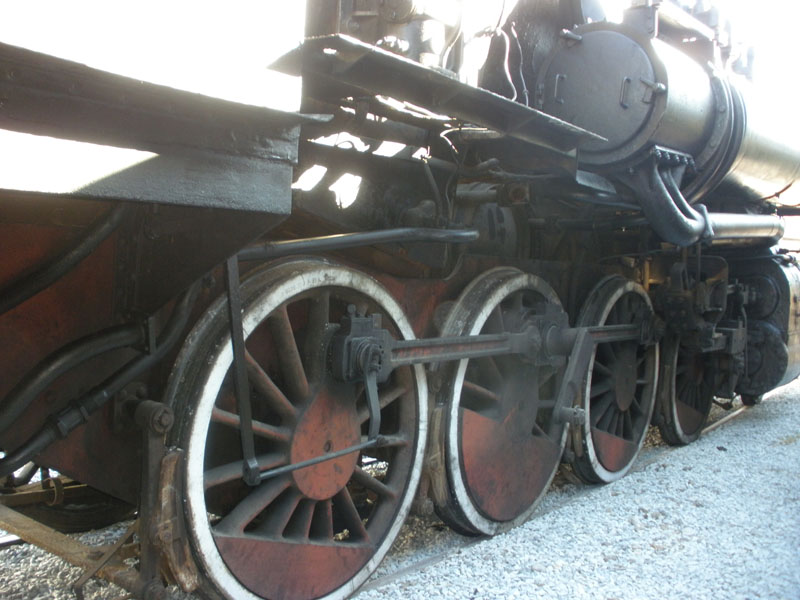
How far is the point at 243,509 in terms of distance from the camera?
211 centimetres

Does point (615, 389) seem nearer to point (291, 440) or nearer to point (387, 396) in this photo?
point (387, 396)

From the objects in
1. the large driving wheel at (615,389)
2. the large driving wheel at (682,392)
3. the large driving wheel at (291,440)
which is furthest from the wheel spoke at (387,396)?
the large driving wheel at (682,392)

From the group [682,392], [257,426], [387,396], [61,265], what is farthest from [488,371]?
[682,392]

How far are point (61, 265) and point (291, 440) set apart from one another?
35.1 inches

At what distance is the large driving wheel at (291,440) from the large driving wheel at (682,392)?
7.84ft

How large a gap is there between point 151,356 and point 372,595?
1091 mm

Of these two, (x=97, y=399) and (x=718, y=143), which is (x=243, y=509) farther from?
(x=718, y=143)

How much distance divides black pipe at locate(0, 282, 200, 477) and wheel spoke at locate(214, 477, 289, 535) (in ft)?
1.69

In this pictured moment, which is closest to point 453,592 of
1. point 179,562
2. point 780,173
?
point 179,562

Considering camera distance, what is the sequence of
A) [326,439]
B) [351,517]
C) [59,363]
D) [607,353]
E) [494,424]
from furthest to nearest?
[607,353], [494,424], [351,517], [326,439], [59,363]

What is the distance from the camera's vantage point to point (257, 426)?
212cm

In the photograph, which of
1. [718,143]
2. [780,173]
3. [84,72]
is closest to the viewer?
[84,72]

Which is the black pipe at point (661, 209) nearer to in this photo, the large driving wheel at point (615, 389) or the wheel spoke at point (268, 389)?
the large driving wheel at point (615, 389)

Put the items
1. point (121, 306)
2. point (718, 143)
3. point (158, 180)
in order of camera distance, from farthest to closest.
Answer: point (718, 143), point (121, 306), point (158, 180)
